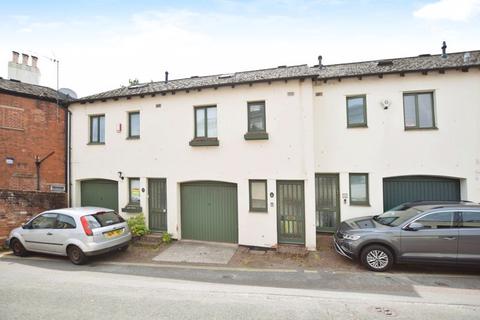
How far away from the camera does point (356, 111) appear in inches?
356

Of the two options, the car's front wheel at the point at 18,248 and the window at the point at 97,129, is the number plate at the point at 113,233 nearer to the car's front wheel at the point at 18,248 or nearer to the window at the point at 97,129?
the car's front wheel at the point at 18,248

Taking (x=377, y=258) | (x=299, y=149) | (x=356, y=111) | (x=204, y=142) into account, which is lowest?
(x=377, y=258)

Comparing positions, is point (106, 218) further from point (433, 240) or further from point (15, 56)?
point (15, 56)

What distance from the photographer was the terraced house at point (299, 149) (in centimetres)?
833

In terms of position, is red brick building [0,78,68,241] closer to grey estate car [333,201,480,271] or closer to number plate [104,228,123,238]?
number plate [104,228,123,238]

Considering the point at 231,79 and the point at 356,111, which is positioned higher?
the point at 231,79

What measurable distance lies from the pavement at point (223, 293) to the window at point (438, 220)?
1219 mm

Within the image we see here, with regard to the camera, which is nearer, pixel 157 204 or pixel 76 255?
pixel 76 255

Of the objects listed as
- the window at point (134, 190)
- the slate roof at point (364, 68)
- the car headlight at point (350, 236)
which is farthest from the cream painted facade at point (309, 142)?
the car headlight at point (350, 236)

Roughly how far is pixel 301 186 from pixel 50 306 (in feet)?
22.8

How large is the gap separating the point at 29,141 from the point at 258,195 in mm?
9630

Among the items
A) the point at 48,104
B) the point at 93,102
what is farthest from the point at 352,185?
the point at 48,104

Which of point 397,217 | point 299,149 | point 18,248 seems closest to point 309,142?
point 299,149

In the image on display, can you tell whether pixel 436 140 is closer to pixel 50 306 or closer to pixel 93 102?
pixel 50 306
